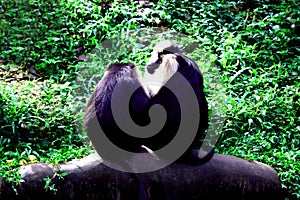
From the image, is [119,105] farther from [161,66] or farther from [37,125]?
[37,125]

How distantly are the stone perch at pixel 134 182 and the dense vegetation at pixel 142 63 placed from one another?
18cm

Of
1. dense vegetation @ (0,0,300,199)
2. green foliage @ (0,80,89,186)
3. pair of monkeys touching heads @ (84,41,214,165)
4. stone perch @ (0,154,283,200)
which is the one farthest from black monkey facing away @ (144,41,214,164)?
green foliage @ (0,80,89,186)

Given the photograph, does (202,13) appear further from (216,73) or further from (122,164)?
(122,164)

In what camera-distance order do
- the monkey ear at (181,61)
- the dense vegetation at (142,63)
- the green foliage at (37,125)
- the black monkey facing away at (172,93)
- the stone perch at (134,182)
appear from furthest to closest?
1. the dense vegetation at (142,63)
2. the green foliage at (37,125)
3. the monkey ear at (181,61)
4. the black monkey facing away at (172,93)
5. the stone perch at (134,182)

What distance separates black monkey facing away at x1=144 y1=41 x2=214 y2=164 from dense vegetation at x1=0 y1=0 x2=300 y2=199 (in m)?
0.73

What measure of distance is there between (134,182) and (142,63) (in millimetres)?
2061

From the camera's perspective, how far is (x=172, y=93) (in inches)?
170

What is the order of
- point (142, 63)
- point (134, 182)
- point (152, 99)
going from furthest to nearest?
point (142, 63) → point (152, 99) → point (134, 182)

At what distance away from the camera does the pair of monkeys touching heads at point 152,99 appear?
13.4 feet

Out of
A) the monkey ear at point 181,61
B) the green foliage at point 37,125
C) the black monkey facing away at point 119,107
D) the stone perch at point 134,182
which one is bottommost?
the green foliage at point 37,125

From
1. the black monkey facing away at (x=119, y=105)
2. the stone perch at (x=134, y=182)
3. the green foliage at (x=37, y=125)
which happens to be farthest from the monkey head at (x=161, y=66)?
the green foliage at (x=37, y=125)

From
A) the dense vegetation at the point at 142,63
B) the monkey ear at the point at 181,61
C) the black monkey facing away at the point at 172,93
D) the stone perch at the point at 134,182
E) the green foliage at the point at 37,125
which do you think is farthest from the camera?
the dense vegetation at the point at 142,63

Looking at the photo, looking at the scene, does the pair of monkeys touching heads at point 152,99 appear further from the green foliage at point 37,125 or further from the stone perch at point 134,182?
the green foliage at point 37,125

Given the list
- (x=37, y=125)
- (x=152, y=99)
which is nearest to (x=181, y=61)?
(x=152, y=99)
